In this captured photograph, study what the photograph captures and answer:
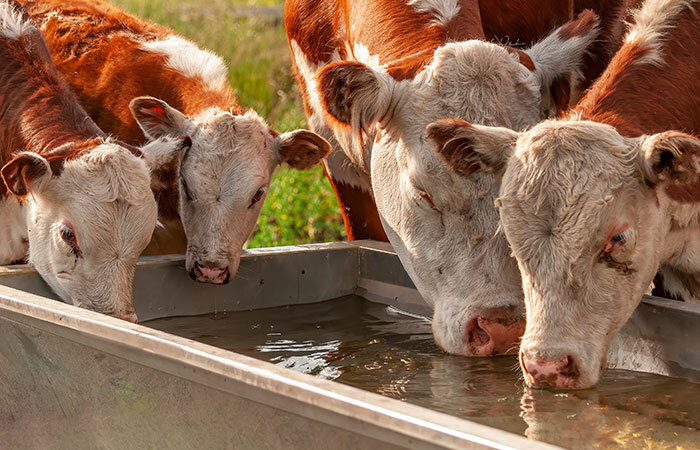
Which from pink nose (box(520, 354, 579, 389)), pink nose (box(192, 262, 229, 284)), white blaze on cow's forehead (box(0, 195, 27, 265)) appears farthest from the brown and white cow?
white blaze on cow's forehead (box(0, 195, 27, 265))

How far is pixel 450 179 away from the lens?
14.4 feet

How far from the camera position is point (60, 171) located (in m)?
4.86

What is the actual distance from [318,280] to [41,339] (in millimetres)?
2030

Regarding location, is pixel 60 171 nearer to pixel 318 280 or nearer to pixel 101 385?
pixel 318 280

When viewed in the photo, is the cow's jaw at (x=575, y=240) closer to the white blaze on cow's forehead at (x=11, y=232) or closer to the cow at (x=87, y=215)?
the cow at (x=87, y=215)

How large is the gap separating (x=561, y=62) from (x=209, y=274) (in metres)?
1.98

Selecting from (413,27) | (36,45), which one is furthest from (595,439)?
(36,45)

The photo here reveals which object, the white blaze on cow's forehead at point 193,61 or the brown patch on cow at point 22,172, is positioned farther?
the white blaze on cow's forehead at point 193,61

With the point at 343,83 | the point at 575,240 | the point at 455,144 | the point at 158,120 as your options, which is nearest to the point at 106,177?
the point at 158,120

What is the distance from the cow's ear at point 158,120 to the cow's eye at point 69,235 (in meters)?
0.99

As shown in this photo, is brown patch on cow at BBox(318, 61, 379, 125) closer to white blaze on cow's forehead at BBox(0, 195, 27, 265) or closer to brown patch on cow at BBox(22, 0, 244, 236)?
brown patch on cow at BBox(22, 0, 244, 236)

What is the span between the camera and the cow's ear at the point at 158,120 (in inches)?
222

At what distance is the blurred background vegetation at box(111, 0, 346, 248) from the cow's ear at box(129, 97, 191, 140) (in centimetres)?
87

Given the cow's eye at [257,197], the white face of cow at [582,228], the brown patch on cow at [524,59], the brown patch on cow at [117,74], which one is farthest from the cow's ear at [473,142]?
the brown patch on cow at [117,74]
